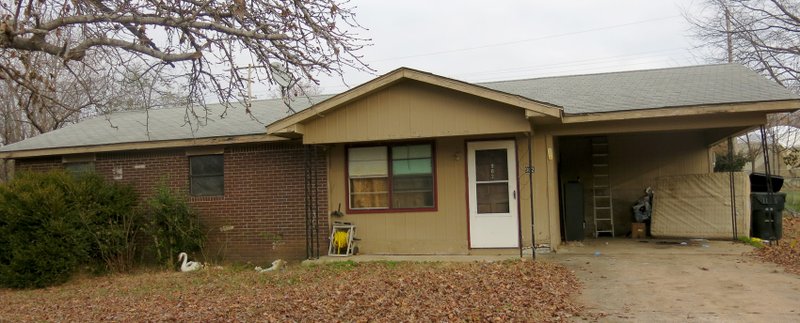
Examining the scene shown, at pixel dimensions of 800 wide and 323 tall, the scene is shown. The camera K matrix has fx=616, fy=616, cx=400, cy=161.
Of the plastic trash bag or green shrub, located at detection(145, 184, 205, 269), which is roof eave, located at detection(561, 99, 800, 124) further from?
green shrub, located at detection(145, 184, 205, 269)

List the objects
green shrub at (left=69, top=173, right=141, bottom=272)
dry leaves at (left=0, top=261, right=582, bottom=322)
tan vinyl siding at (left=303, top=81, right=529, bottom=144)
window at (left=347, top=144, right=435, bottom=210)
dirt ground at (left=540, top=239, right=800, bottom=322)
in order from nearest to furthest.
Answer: dirt ground at (left=540, top=239, right=800, bottom=322)
dry leaves at (left=0, top=261, right=582, bottom=322)
tan vinyl siding at (left=303, top=81, right=529, bottom=144)
window at (left=347, top=144, right=435, bottom=210)
green shrub at (left=69, top=173, right=141, bottom=272)

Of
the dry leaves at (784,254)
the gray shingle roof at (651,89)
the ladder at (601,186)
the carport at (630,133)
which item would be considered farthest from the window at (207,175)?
the dry leaves at (784,254)

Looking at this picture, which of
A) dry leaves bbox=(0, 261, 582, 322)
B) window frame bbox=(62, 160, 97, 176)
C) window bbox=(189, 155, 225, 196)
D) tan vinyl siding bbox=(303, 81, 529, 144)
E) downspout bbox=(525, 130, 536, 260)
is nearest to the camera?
dry leaves bbox=(0, 261, 582, 322)

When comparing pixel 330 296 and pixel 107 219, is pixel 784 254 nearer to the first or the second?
pixel 330 296

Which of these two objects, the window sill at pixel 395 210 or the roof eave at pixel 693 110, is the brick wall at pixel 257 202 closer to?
the window sill at pixel 395 210

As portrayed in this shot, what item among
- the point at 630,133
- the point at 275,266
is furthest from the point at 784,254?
the point at 275,266

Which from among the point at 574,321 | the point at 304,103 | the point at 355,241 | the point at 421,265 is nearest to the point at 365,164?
the point at 355,241

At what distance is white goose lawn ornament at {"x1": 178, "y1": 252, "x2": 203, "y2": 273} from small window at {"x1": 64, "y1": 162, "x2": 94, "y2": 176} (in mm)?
3100

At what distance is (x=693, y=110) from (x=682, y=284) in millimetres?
3161

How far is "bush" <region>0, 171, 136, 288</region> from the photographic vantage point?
11.0 meters

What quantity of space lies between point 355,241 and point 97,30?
5844mm

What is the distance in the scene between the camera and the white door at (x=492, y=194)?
35.4ft

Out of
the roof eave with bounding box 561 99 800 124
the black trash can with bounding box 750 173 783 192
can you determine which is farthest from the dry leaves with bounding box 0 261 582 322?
the black trash can with bounding box 750 173 783 192

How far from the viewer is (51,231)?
11039mm
